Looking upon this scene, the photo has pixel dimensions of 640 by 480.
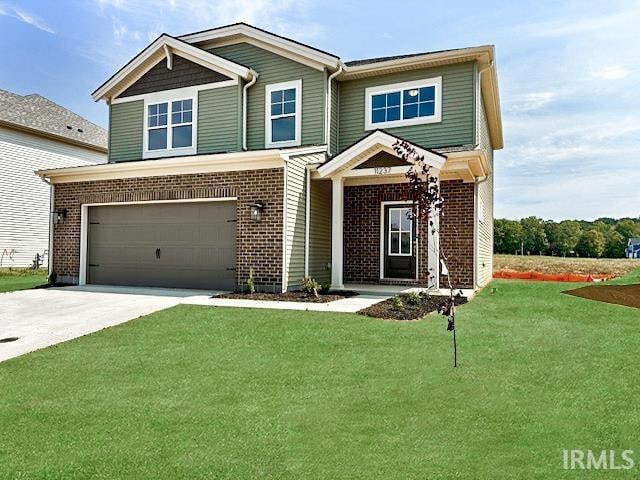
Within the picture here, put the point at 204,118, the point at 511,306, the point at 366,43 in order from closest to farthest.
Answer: the point at 511,306
the point at 204,118
the point at 366,43

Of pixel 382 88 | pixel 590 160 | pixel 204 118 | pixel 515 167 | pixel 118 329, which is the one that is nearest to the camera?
pixel 118 329

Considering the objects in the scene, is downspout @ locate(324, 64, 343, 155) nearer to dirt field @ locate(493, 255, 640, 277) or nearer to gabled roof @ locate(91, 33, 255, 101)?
gabled roof @ locate(91, 33, 255, 101)

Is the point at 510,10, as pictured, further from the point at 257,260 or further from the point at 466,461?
the point at 466,461

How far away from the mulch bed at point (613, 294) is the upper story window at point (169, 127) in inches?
441

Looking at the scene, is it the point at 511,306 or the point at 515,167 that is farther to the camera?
the point at 515,167

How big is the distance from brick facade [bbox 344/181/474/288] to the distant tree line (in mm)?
52893

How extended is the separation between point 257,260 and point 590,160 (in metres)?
18.2

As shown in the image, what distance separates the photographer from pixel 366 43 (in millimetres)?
16156

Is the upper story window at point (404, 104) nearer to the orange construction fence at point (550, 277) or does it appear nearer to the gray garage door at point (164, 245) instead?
the gray garage door at point (164, 245)

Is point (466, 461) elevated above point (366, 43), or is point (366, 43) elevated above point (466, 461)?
point (366, 43)

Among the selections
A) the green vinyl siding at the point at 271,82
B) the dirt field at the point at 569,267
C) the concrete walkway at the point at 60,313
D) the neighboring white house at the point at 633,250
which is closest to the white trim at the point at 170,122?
the green vinyl siding at the point at 271,82

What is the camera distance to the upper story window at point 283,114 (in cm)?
1383

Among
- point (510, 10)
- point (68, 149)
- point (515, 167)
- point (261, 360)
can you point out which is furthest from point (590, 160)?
point (68, 149)

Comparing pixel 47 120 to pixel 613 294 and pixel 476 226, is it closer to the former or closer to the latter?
pixel 476 226
